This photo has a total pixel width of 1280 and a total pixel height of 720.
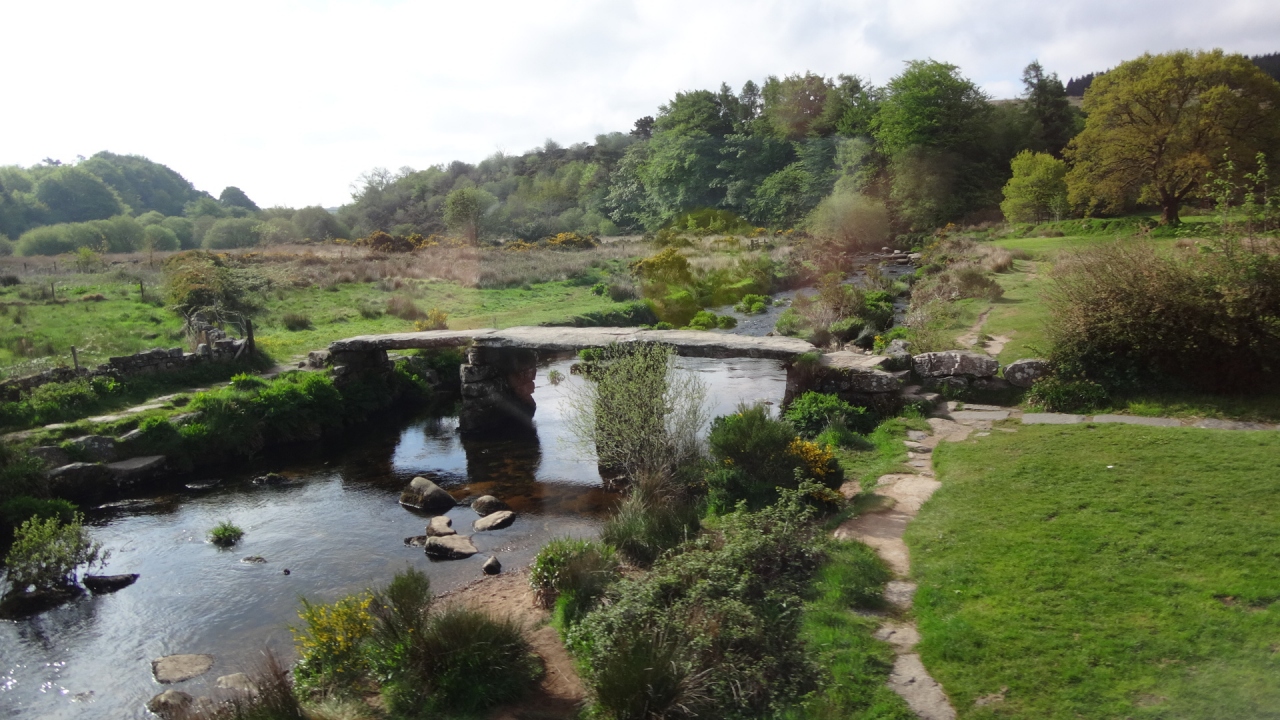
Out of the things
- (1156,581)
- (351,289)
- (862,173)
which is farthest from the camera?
(862,173)

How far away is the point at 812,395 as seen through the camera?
13.4 metres

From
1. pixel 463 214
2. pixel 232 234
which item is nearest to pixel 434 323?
pixel 463 214

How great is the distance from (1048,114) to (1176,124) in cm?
3179

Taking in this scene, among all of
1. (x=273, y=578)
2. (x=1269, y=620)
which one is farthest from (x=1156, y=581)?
(x=273, y=578)

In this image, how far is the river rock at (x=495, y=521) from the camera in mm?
12234

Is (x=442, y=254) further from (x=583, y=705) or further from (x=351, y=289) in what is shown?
(x=583, y=705)

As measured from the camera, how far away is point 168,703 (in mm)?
7738

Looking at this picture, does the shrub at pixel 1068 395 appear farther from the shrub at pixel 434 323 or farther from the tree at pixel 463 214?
the tree at pixel 463 214

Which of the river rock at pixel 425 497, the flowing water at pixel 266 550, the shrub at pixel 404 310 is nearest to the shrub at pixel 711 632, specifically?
the flowing water at pixel 266 550

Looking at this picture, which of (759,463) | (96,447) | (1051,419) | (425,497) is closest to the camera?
(759,463)

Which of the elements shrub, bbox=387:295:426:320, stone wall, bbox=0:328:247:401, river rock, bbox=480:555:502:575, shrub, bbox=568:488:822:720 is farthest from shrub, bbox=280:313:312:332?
shrub, bbox=568:488:822:720

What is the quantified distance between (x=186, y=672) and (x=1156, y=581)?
992cm

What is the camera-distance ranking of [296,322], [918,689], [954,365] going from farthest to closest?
[296,322]
[954,365]
[918,689]

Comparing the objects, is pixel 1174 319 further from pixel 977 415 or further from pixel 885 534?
pixel 885 534
